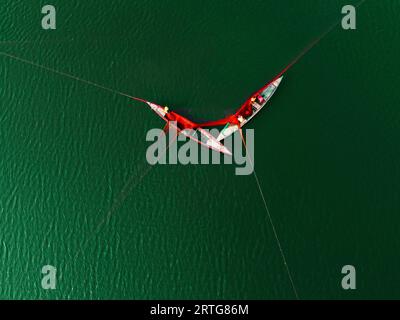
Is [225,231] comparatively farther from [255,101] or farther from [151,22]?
[151,22]

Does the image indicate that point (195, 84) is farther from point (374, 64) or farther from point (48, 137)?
point (374, 64)

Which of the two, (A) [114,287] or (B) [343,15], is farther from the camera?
(B) [343,15]

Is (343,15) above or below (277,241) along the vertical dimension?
above

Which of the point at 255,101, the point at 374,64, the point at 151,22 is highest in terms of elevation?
the point at 151,22

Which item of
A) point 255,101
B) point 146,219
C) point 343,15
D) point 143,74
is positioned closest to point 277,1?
point 343,15

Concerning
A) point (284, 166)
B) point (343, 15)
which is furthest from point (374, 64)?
point (284, 166)

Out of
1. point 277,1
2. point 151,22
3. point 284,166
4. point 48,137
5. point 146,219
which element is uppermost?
point 277,1
